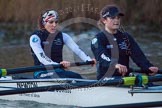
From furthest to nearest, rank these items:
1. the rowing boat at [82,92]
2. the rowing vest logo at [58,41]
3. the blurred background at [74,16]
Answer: the blurred background at [74,16], the rowing vest logo at [58,41], the rowing boat at [82,92]

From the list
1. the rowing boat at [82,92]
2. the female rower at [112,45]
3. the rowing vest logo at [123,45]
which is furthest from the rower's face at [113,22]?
the rowing boat at [82,92]

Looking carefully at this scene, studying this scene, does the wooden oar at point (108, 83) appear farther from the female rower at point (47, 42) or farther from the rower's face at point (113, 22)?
the female rower at point (47, 42)

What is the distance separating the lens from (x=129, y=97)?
7641 millimetres

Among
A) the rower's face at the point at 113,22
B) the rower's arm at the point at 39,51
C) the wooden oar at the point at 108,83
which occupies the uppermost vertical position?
the rower's face at the point at 113,22

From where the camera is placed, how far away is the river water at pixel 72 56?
890cm

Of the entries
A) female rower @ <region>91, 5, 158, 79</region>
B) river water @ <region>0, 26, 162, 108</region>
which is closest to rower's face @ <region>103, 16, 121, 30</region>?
female rower @ <region>91, 5, 158, 79</region>

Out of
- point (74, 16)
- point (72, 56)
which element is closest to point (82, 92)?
point (72, 56)

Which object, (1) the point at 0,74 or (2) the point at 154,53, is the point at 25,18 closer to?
(2) the point at 154,53

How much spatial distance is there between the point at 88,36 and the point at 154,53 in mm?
3275

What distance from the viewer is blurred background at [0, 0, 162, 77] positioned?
16.8 meters

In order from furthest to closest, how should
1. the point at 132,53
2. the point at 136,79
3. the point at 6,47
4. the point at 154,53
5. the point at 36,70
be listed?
the point at 6,47 → the point at 154,53 → the point at 36,70 → the point at 132,53 → the point at 136,79

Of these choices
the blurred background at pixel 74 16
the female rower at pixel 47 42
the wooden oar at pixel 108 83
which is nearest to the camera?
the wooden oar at pixel 108 83

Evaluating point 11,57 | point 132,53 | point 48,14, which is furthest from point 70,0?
point 132,53

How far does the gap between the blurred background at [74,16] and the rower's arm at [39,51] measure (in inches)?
260
